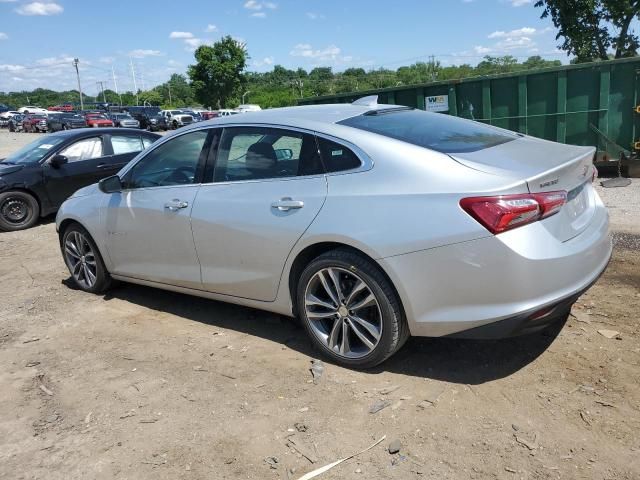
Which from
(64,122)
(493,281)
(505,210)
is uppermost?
(64,122)

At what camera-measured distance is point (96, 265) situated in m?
5.31

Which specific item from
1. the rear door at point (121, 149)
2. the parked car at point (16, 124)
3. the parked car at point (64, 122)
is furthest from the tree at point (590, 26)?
the parked car at point (16, 124)

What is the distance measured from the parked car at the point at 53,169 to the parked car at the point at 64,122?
33.7 m

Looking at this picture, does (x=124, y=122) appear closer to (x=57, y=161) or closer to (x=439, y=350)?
(x=57, y=161)

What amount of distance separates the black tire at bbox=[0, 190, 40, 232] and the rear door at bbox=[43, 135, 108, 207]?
12.3 inches

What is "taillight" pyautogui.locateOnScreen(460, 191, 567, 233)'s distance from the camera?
2.90 metres

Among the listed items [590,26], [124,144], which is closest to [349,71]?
[590,26]

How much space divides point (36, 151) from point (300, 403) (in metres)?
8.25

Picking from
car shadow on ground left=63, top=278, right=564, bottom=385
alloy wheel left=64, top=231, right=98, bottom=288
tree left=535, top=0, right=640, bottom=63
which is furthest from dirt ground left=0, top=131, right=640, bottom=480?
tree left=535, top=0, right=640, bottom=63

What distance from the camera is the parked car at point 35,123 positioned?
147ft

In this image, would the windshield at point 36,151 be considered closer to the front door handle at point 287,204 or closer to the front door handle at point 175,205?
the front door handle at point 175,205

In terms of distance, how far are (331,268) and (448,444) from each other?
1206mm

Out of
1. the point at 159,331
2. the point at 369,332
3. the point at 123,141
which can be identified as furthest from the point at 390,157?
the point at 123,141

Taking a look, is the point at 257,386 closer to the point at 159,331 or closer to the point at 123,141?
the point at 159,331
